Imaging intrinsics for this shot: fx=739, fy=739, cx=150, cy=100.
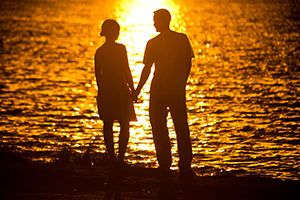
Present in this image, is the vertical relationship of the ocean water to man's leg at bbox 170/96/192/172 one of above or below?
above

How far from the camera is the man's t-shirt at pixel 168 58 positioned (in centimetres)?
1016

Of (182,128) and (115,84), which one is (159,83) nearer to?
(182,128)

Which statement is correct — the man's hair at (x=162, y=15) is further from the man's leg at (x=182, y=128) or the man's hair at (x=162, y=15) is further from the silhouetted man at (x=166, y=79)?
the man's leg at (x=182, y=128)

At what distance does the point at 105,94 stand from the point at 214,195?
2478 millimetres

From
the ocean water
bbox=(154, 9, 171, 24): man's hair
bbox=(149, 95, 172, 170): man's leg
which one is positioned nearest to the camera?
bbox=(154, 9, 171, 24): man's hair

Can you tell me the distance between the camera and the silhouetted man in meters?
10.2

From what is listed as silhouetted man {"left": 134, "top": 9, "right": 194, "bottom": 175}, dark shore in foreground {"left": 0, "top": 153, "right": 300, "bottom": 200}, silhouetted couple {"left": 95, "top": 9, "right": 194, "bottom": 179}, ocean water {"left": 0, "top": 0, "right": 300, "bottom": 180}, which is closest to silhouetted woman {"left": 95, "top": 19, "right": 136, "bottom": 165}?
silhouetted couple {"left": 95, "top": 9, "right": 194, "bottom": 179}

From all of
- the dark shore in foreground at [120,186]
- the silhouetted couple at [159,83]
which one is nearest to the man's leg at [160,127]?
the silhouetted couple at [159,83]

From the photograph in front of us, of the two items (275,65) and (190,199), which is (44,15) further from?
(190,199)

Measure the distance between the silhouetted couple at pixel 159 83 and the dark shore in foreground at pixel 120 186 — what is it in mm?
422

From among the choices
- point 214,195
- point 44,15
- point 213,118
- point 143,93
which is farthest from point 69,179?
point 44,15

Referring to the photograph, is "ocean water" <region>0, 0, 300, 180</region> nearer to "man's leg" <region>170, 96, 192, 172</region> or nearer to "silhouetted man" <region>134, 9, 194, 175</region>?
"man's leg" <region>170, 96, 192, 172</region>

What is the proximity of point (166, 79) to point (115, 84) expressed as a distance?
91 cm

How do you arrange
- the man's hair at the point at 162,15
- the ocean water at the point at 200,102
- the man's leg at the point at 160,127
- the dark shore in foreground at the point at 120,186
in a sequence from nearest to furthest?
the dark shore in foreground at the point at 120,186
the man's hair at the point at 162,15
the man's leg at the point at 160,127
the ocean water at the point at 200,102
